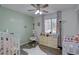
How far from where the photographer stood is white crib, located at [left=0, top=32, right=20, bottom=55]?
155cm

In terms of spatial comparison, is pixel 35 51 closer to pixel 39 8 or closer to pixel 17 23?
pixel 17 23

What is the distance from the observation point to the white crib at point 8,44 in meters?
1.55

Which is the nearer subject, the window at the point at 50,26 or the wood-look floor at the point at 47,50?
the wood-look floor at the point at 47,50

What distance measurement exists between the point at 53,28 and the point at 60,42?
29 cm

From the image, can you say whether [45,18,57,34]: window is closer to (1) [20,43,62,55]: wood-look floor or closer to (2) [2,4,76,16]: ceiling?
(2) [2,4,76,16]: ceiling

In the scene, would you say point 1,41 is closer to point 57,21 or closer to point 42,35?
point 42,35

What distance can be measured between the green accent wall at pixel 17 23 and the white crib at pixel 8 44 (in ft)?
0.25

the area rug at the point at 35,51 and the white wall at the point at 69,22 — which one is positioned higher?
the white wall at the point at 69,22

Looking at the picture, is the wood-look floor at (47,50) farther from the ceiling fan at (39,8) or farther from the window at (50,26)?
the ceiling fan at (39,8)

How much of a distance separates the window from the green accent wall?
0.95 feet

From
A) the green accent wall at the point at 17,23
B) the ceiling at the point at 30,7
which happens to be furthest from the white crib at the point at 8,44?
the ceiling at the point at 30,7

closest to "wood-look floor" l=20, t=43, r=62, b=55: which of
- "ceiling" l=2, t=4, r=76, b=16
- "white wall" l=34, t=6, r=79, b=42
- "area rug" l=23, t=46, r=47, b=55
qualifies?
"area rug" l=23, t=46, r=47, b=55

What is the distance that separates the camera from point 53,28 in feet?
5.62
